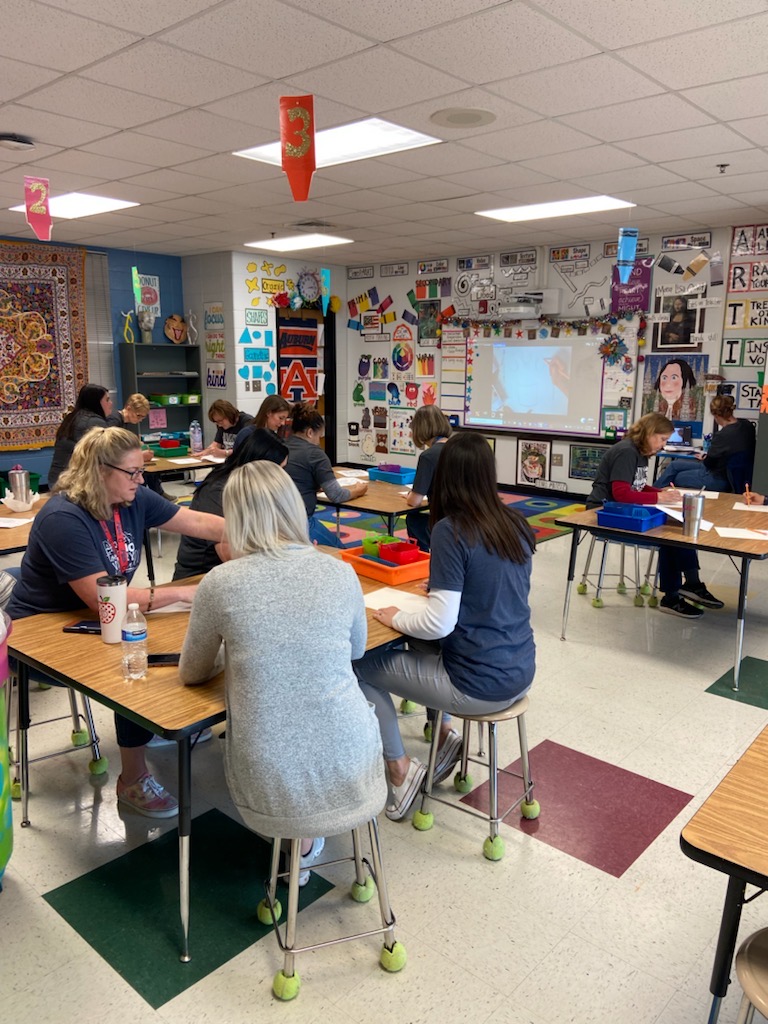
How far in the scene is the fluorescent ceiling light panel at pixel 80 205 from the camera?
5688 mm

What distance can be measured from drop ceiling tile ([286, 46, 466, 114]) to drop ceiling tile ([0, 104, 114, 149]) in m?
1.27

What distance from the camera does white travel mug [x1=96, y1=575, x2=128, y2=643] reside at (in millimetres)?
2125

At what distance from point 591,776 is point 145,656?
1.76 metres

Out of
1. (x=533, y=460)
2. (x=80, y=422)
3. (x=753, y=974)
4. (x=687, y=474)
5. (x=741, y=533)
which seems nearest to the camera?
(x=753, y=974)

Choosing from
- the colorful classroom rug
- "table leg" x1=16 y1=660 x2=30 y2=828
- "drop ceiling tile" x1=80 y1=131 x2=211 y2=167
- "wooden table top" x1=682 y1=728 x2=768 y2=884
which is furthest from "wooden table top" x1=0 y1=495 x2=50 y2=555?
"wooden table top" x1=682 y1=728 x2=768 y2=884

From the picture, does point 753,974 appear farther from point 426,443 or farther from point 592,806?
point 426,443

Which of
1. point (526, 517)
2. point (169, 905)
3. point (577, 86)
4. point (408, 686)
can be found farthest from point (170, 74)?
point (526, 517)

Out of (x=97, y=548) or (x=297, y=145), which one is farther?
(x=297, y=145)

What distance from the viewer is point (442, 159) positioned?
443 cm

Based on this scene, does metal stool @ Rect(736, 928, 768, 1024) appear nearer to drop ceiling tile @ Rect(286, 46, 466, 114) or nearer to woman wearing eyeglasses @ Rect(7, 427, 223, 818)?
woman wearing eyeglasses @ Rect(7, 427, 223, 818)

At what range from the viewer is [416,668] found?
2.34m

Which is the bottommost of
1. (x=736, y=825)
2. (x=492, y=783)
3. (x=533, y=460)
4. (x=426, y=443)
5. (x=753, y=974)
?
(x=492, y=783)

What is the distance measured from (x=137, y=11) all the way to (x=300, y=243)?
525 centimetres

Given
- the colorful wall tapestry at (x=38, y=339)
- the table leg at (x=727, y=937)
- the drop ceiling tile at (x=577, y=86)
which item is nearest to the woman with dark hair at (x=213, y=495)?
the drop ceiling tile at (x=577, y=86)
